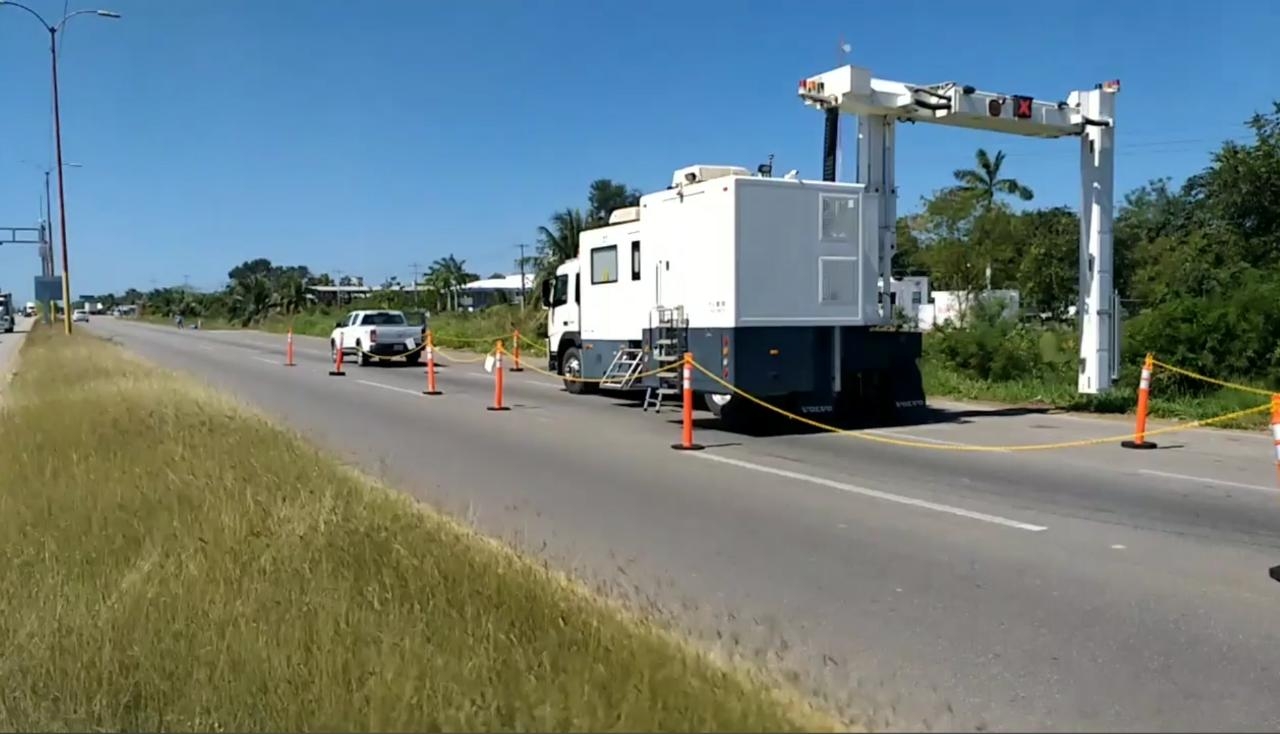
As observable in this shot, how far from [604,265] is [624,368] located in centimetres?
203

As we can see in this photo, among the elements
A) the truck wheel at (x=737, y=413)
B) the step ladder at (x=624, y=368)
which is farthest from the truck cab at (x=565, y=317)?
the truck wheel at (x=737, y=413)

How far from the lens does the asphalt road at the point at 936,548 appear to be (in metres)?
4.98

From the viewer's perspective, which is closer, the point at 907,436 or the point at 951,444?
the point at 951,444

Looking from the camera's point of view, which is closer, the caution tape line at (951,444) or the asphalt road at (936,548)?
the asphalt road at (936,548)

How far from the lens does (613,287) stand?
18297mm

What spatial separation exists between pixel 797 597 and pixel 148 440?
6050 mm

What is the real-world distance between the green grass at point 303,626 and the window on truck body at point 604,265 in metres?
10.8

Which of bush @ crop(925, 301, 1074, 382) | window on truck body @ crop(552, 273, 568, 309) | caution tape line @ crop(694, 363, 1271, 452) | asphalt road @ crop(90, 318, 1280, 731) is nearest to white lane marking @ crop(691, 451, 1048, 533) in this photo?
asphalt road @ crop(90, 318, 1280, 731)

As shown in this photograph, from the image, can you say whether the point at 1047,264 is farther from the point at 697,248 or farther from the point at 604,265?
the point at 697,248

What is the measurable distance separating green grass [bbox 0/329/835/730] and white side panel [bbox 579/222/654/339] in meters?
9.78

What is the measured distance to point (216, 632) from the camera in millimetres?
4652

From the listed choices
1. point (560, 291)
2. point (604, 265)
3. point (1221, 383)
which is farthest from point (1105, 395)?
point (560, 291)

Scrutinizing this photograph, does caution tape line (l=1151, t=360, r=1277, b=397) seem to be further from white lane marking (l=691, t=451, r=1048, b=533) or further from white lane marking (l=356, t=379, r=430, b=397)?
white lane marking (l=356, t=379, r=430, b=397)

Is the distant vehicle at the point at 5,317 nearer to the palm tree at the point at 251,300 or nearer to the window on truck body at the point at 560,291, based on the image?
the palm tree at the point at 251,300
